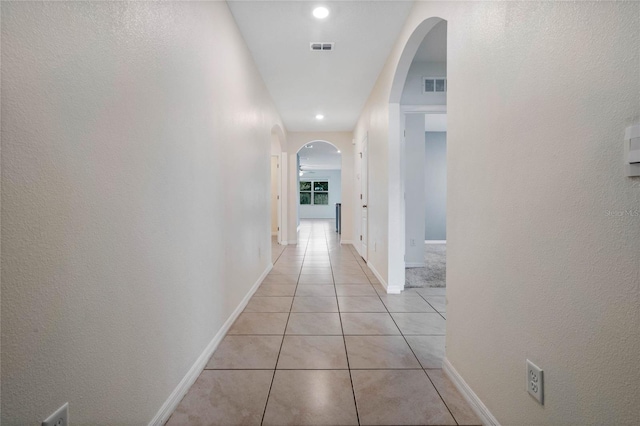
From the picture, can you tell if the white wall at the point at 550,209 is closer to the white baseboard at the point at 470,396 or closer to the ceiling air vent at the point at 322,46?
the white baseboard at the point at 470,396

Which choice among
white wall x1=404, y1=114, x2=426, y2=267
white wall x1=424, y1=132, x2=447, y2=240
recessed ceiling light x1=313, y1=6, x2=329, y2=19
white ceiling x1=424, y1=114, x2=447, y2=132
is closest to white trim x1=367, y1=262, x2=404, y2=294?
white wall x1=404, y1=114, x2=426, y2=267

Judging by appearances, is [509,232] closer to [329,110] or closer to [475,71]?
[475,71]

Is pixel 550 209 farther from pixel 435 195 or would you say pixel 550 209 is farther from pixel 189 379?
pixel 435 195

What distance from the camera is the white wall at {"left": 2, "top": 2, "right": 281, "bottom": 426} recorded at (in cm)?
69

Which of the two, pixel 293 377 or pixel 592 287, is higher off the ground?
pixel 592 287

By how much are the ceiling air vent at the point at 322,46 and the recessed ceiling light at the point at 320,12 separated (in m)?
0.41

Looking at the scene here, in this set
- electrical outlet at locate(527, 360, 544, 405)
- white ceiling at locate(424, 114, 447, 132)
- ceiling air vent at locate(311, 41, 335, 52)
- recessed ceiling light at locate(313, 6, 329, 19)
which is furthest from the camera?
white ceiling at locate(424, 114, 447, 132)

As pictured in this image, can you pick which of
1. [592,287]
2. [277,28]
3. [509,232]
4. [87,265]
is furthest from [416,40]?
[87,265]

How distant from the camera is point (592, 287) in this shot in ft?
2.56

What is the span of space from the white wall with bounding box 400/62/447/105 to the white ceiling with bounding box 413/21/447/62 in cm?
8

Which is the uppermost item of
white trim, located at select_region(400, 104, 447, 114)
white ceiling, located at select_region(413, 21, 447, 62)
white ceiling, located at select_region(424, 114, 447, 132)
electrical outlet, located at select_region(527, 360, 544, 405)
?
white ceiling, located at select_region(413, 21, 447, 62)

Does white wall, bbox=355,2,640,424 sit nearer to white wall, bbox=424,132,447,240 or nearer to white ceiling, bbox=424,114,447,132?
white ceiling, bbox=424,114,447,132

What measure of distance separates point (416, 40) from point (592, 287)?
2315 millimetres

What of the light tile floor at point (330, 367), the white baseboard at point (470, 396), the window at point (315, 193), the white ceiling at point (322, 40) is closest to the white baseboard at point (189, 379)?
the light tile floor at point (330, 367)
